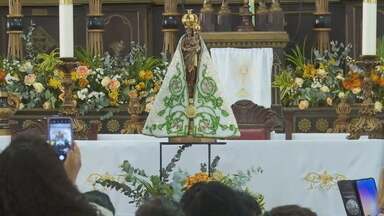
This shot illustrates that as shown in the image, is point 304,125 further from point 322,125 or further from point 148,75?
point 148,75

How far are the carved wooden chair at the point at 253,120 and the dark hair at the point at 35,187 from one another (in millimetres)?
4114

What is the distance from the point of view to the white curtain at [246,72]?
8297 mm

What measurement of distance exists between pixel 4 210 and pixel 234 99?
5.70 m

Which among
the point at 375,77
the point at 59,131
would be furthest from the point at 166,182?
the point at 375,77

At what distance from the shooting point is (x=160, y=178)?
17.7ft

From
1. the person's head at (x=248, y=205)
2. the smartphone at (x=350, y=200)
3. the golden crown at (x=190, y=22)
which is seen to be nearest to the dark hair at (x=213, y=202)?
the person's head at (x=248, y=205)

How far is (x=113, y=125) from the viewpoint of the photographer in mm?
8516

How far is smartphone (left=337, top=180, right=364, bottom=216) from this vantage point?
14.7 ft

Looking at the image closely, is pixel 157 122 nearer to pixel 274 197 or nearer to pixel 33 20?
pixel 274 197

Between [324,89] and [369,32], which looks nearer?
[369,32]

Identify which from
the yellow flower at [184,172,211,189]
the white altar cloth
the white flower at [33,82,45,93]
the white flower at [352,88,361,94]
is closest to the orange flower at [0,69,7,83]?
the white flower at [33,82,45,93]

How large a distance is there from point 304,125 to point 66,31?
2410 millimetres

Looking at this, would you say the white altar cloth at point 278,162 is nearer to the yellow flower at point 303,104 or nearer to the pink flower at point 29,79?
the yellow flower at point 303,104

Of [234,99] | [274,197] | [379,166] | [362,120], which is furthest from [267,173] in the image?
[234,99]
